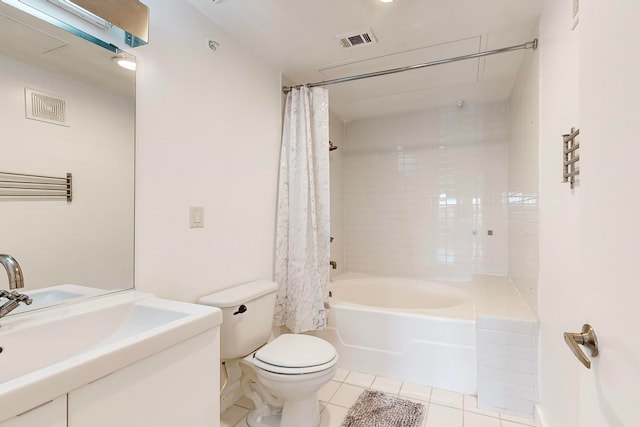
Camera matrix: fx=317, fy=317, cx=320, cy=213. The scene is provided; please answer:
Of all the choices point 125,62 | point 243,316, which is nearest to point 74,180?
point 125,62

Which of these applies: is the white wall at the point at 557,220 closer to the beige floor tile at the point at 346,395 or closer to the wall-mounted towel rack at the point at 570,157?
the wall-mounted towel rack at the point at 570,157

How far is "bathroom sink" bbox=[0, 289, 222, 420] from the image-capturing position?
2.12 feet

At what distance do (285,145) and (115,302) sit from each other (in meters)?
1.46

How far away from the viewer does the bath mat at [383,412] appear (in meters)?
1.72

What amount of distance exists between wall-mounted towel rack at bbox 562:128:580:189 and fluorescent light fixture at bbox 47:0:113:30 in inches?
68.3

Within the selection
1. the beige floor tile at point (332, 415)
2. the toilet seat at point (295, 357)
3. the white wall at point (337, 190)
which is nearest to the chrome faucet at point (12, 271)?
the toilet seat at point (295, 357)

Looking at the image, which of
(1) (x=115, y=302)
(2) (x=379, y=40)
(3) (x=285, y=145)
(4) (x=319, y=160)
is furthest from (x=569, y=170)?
(1) (x=115, y=302)

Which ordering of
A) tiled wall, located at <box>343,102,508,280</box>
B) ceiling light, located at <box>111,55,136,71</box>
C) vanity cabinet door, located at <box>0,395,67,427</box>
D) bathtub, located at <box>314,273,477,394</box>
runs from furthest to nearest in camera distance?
1. tiled wall, located at <box>343,102,508,280</box>
2. bathtub, located at <box>314,273,477,394</box>
3. ceiling light, located at <box>111,55,136,71</box>
4. vanity cabinet door, located at <box>0,395,67,427</box>

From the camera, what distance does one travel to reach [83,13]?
1127 mm

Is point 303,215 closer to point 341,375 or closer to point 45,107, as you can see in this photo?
point 341,375

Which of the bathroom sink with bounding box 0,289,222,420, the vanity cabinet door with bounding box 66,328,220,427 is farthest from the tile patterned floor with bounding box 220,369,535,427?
the bathroom sink with bounding box 0,289,222,420

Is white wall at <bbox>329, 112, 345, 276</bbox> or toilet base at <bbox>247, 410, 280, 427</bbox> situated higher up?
white wall at <bbox>329, 112, 345, 276</bbox>

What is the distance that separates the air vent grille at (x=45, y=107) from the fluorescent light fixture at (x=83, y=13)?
0.31m

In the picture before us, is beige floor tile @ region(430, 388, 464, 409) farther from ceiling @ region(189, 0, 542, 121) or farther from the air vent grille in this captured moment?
the air vent grille
